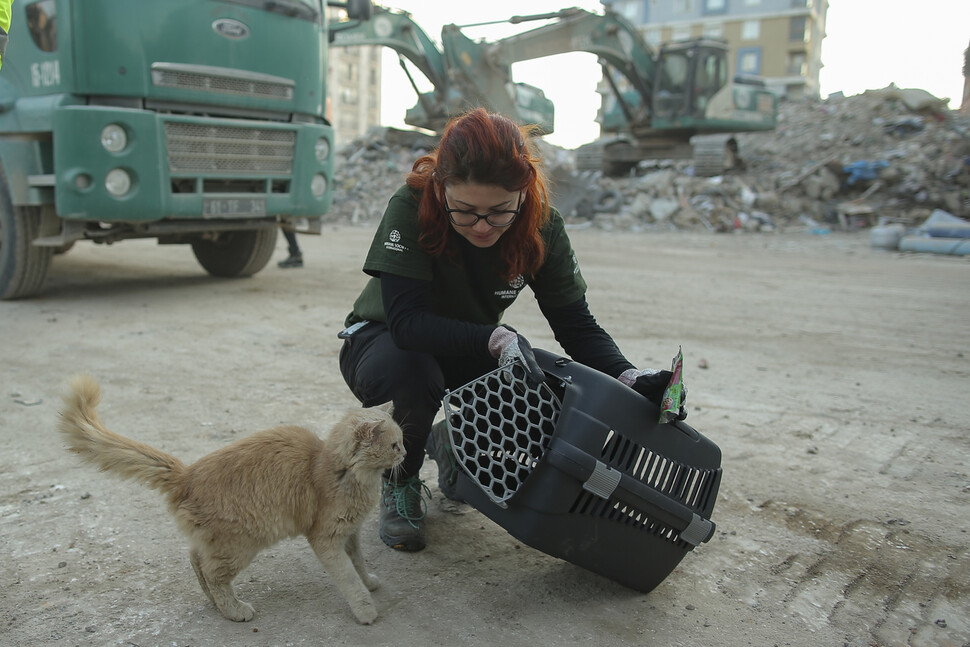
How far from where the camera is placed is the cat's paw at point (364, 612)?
204cm

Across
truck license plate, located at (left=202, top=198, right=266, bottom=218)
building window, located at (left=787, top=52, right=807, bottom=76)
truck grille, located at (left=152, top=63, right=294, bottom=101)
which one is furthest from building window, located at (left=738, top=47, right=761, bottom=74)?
truck license plate, located at (left=202, top=198, right=266, bottom=218)

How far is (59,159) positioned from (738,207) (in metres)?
15.0

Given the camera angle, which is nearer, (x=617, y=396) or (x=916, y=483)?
(x=617, y=396)

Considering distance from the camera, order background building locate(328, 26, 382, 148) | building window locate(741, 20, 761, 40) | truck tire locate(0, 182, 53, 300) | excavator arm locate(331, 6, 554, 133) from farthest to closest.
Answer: background building locate(328, 26, 382, 148) < building window locate(741, 20, 761, 40) < excavator arm locate(331, 6, 554, 133) < truck tire locate(0, 182, 53, 300)

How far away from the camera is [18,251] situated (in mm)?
5879

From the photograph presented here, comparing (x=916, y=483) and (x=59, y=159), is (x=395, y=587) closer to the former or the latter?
(x=916, y=483)

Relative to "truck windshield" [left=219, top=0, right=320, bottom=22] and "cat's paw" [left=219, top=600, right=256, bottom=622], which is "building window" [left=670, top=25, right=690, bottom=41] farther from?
"cat's paw" [left=219, top=600, right=256, bottom=622]

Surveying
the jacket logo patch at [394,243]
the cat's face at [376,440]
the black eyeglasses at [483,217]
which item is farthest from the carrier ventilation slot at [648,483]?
the jacket logo patch at [394,243]

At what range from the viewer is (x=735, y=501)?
288 centimetres

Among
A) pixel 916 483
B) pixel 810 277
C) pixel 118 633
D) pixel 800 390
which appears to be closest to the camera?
pixel 118 633

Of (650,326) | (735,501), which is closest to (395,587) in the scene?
(735,501)

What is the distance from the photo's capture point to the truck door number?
208 inches

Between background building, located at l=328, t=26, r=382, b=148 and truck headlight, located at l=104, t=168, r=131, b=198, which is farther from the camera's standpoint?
background building, located at l=328, t=26, r=382, b=148

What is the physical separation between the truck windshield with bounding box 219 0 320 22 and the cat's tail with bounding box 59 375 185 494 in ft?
15.5
